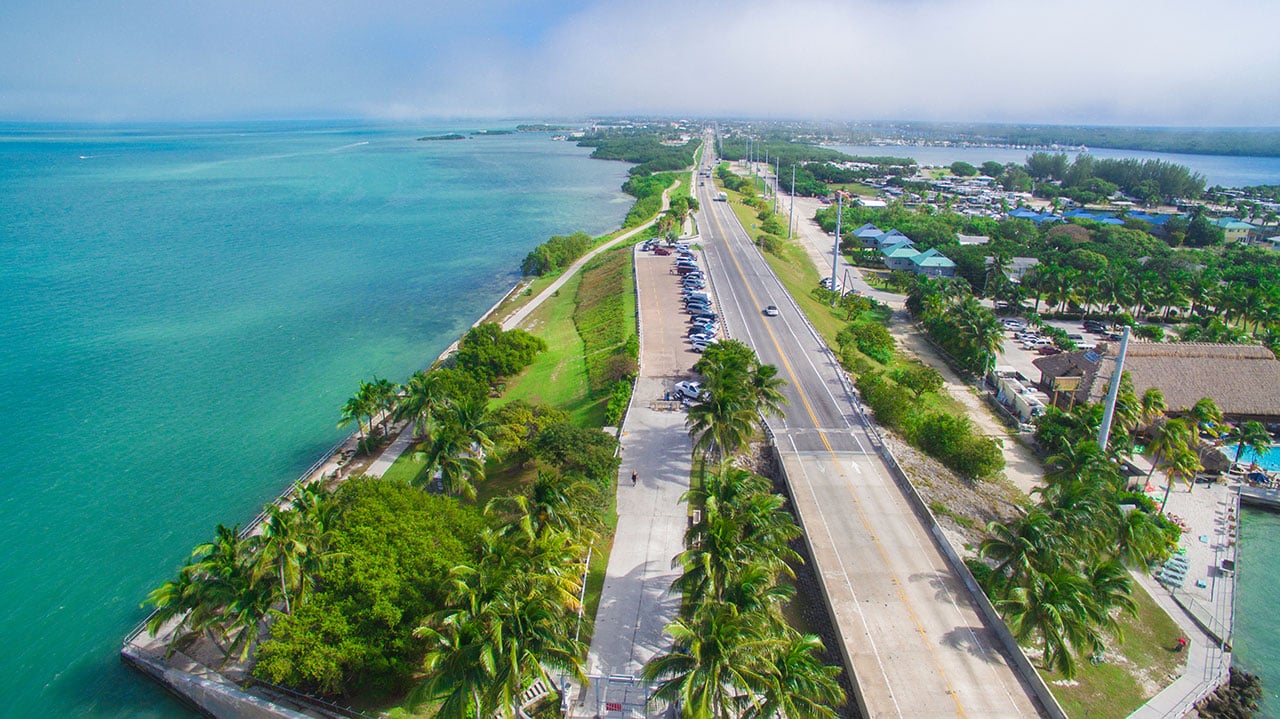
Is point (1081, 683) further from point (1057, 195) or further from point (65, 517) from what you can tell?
point (1057, 195)

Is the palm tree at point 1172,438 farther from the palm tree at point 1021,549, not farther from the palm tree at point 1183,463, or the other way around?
the palm tree at point 1021,549

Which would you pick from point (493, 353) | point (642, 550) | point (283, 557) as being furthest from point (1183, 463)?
point (493, 353)

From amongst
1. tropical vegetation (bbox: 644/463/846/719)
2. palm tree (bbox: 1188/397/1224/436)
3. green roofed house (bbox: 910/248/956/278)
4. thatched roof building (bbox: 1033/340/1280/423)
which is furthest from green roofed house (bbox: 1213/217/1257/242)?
tropical vegetation (bbox: 644/463/846/719)

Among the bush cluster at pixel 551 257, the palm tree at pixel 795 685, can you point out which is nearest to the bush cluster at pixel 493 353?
the bush cluster at pixel 551 257

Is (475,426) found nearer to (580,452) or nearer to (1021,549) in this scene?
(580,452)

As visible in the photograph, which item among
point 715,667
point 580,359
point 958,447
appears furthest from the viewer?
point 580,359

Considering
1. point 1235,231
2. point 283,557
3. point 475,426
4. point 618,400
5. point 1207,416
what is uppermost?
point 1235,231

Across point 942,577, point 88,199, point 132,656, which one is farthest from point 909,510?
point 88,199
